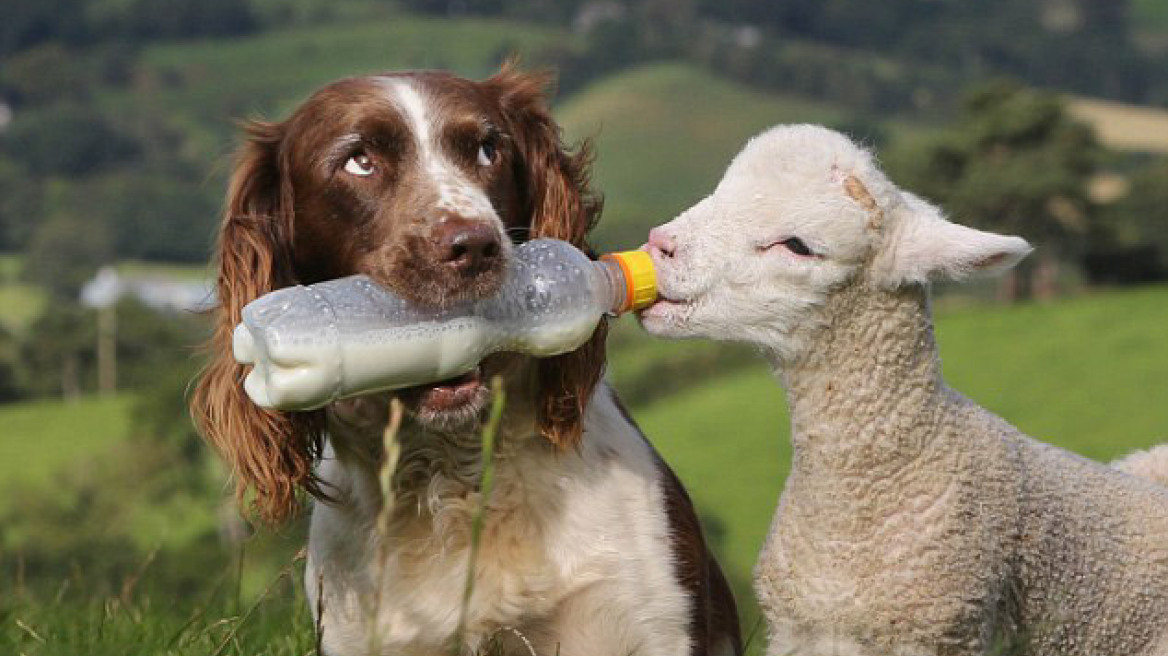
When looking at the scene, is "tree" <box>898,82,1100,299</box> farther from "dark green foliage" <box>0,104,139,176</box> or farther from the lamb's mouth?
"dark green foliage" <box>0,104,139,176</box>

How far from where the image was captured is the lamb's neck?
4.28 metres

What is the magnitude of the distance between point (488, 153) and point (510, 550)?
4.02ft

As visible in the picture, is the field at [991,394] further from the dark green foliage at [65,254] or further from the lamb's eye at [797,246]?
the lamb's eye at [797,246]

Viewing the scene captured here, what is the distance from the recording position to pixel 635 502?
5.05 m

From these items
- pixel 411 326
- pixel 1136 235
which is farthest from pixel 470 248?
pixel 1136 235

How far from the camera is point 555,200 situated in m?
5.23

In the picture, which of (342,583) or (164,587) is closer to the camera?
(342,583)

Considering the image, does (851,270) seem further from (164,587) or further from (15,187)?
(15,187)

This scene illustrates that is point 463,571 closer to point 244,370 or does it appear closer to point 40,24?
point 244,370

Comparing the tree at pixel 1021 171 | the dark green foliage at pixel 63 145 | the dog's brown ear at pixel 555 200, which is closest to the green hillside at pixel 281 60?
the dark green foliage at pixel 63 145

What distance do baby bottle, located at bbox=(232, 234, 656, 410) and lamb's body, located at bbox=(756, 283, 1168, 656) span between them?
60 centimetres

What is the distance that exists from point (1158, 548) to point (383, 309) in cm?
228

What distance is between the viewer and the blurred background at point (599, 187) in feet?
28.1

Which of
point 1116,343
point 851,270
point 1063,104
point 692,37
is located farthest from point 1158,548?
point 692,37
